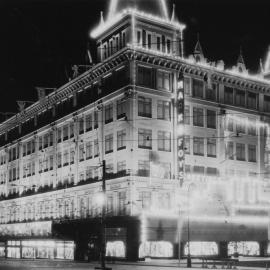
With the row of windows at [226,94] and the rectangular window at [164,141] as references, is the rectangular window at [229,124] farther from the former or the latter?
the rectangular window at [164,141]

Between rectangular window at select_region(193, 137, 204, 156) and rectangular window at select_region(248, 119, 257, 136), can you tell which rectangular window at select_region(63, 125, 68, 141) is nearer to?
rectangular window at select_region(193, 137, 204, 156)

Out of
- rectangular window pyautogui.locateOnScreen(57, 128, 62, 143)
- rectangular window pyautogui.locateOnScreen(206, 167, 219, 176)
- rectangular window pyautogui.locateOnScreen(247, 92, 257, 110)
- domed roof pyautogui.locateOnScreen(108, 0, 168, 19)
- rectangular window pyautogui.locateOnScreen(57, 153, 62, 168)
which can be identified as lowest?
rectangular window pyautogui.locateOnScreen(206, 167, 219, 176)

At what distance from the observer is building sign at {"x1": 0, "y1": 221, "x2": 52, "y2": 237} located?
70.1m

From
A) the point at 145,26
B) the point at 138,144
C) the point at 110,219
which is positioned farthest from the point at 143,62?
the point at 110,219

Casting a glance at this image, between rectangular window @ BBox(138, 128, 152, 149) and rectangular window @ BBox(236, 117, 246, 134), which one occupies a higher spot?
rectangular window @ BBox(236, 117, 246, 134)

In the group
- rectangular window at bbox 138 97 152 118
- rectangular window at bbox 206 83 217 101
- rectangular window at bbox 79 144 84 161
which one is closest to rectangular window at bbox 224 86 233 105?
rectangular window at bbox 206 83 217 101

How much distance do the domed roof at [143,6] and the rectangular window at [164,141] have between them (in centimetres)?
1294

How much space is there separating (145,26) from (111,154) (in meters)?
14.0

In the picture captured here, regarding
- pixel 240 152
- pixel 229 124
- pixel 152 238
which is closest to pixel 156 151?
pixel 152 238

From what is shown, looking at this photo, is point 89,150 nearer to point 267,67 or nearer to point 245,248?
point 245,248

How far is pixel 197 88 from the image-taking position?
208 feet

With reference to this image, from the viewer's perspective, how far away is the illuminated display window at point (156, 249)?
54969 millimetres

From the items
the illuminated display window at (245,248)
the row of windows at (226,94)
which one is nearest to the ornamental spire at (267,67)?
the row of windows at (226,94)

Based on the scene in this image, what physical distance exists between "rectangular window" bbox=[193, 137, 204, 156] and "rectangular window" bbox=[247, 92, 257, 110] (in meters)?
9.34
